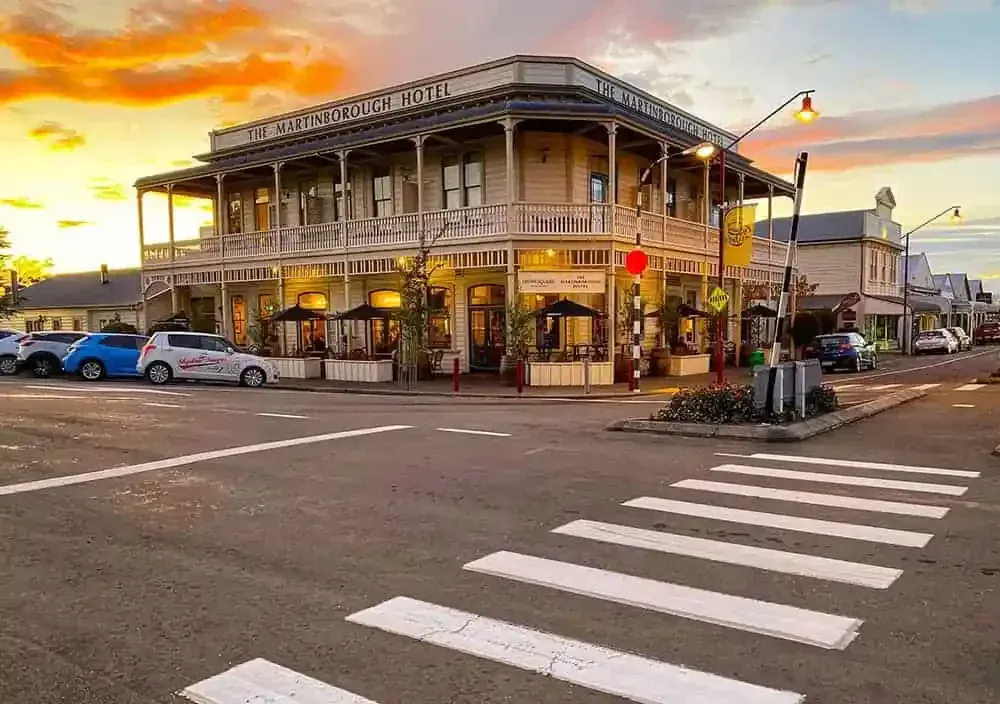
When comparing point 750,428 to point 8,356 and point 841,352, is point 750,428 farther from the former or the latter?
point 8,356

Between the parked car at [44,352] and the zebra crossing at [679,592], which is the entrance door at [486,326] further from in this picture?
the zebra crossing at [679,592]

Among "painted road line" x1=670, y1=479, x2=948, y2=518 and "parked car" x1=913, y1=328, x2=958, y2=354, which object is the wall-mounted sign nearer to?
"painted road line" x1=670, y1=479, x2=948, y2=518

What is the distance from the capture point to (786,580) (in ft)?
17.0

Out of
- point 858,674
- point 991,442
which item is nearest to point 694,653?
point 858,674

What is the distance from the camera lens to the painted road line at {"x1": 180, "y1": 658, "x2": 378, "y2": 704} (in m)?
3.55

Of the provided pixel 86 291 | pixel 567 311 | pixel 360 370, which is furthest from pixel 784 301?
pixel 86 291

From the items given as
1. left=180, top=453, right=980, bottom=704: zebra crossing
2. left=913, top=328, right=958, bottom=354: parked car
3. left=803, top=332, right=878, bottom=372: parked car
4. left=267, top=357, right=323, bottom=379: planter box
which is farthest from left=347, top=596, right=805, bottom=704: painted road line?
left=913, top=328, right=958, bottom=354: parked car

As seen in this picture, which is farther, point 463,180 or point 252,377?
point 463,180

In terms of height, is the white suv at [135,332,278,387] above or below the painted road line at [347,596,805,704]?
above

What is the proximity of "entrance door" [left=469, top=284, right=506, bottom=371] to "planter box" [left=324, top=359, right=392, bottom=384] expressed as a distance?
3302 mm

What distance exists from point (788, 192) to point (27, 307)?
49.4 m

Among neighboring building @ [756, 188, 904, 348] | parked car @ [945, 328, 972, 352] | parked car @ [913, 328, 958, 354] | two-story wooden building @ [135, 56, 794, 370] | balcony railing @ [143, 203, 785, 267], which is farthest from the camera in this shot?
neighboring building @ [756, 188, 904, 348]

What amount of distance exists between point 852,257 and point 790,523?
51807 millimetres

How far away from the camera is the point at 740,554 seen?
19.0 ft
